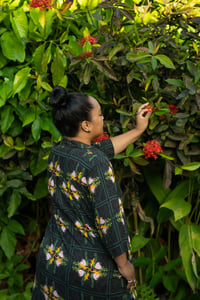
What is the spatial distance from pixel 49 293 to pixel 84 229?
1.04 feet

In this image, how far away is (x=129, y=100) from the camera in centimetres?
202

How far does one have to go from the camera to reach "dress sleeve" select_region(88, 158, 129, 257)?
1449 millimetres

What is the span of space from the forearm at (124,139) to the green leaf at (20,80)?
578 mm

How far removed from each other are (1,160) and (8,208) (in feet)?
0.92

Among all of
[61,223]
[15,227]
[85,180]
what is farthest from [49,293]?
[15,227]

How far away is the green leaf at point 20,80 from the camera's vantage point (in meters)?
2.06

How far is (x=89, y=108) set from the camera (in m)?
1.51

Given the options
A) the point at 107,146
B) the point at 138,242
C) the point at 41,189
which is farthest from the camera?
the point at 41,189

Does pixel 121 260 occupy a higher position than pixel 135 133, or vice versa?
pixel 135 133

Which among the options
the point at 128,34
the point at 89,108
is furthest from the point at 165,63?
the point at 89,108

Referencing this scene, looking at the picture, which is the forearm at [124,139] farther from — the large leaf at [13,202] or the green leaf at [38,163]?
the large leaf at [13,202]

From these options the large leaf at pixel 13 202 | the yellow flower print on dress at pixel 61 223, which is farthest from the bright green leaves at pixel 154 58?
the large leaf at pixel 13 202

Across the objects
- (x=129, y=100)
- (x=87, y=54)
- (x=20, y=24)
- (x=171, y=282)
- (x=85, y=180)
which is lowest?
(x=171, y=282)

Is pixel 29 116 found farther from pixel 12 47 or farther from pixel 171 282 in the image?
pixel 171 282
